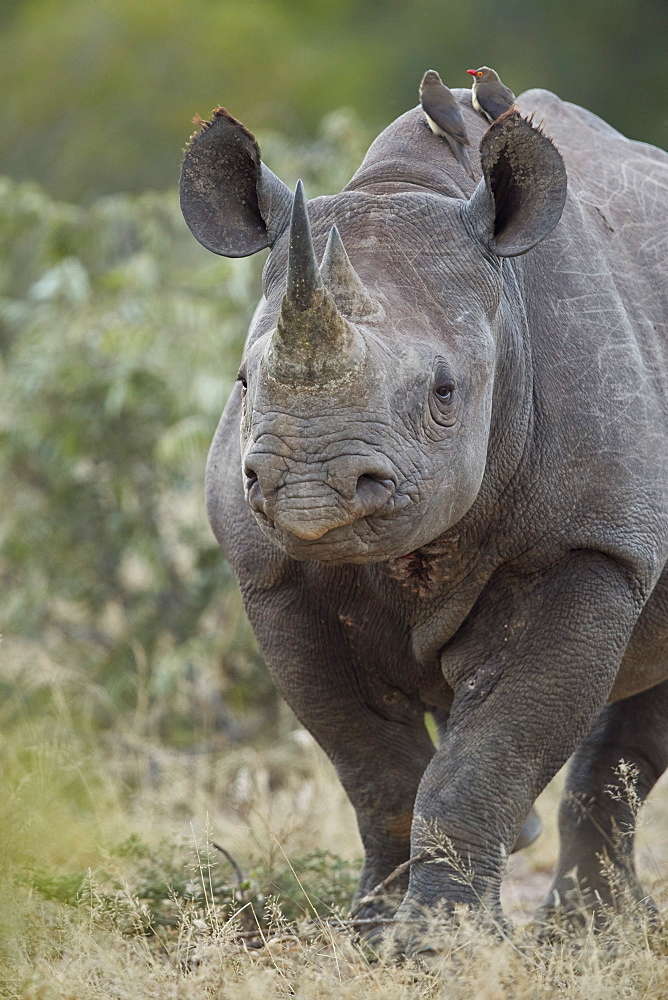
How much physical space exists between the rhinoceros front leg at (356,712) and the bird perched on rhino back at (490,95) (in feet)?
5.18

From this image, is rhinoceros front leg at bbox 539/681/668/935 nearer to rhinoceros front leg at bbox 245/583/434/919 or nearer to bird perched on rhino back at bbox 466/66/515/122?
rhinoceros front leg at bbox 245/583/434/919

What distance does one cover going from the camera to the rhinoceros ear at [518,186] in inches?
159

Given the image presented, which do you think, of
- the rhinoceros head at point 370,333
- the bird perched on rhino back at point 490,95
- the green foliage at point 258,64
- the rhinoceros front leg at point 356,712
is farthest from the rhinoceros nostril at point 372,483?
the green foliage at point 258,64

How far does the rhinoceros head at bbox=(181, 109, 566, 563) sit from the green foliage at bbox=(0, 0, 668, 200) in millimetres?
8170

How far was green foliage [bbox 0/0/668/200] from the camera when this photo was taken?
14953 mm

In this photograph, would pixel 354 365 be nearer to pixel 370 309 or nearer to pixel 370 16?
pixel 370 309

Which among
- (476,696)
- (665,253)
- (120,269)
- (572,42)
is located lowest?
(476,696)

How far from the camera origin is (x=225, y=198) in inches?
169

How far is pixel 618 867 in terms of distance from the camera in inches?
215

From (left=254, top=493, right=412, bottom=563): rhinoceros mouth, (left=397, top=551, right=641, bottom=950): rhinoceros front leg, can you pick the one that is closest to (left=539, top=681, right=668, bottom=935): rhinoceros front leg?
(left=397, top=551, right=641, bottom=950): rhinoceros front leg

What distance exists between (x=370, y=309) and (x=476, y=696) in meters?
1.19

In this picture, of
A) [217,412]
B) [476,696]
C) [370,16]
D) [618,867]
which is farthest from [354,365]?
[370,16]

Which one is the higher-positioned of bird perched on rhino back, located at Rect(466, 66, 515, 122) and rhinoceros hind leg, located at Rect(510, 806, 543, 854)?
bird perched on rhino back, located at Rect(466, 66, 515, 122)

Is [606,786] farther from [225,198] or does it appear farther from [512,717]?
[225,198]
